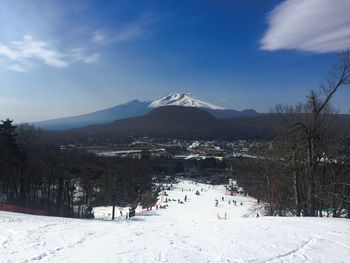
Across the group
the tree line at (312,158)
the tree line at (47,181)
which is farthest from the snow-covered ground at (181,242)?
the tree line at (47,181)

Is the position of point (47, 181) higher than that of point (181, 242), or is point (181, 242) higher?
point (181, 242)

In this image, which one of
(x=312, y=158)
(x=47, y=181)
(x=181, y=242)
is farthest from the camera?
(x=47, y=181)

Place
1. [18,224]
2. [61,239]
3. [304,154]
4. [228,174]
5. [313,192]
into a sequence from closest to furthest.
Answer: [61,239] → [18,224] → [313,192] → [304,154] → [228,174]

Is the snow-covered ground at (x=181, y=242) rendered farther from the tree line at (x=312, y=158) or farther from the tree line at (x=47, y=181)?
the tree line at (x=47, y=181)

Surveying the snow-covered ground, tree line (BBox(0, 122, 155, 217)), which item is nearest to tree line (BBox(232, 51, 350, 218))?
the snow-covered ground

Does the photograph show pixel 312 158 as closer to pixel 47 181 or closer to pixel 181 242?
pixel 181 242

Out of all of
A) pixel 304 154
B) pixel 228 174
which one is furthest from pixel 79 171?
pixel 228 174

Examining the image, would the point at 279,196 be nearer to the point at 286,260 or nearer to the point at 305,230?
the point at 305,230

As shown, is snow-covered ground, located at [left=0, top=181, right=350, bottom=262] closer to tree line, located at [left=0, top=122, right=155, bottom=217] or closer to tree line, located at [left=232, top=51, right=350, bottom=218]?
tree line, located at [left=232, top=51, right=350, bottom=218]

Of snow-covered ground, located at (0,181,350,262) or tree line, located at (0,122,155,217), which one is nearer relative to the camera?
snow-covered ground, located at (0,181,350,262)

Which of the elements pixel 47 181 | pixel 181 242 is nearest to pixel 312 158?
pixel 181 242

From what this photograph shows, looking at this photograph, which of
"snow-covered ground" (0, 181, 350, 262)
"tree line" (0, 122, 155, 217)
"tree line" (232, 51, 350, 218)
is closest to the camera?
"snow-covered ground" (0, 181, 350, 262)
